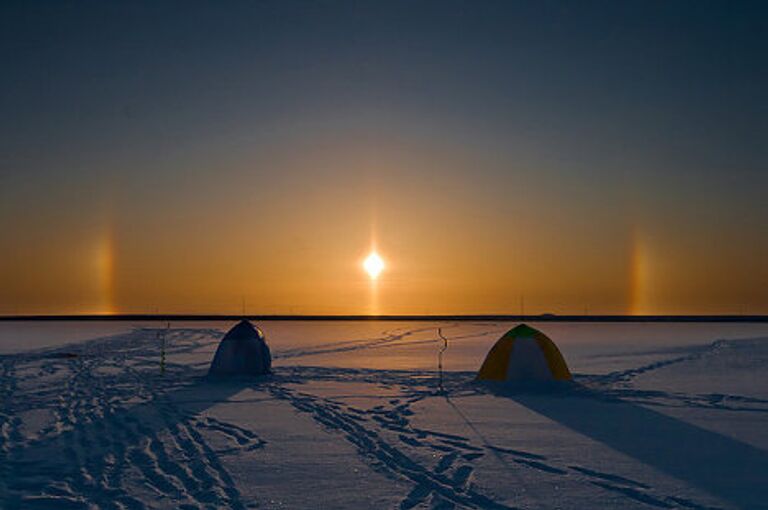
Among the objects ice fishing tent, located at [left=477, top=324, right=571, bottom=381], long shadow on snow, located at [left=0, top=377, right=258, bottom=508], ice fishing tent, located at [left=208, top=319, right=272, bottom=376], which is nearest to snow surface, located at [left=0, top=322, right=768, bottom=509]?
long shadow on snow, located at [left=0, top=377, right=258, bottom=508]

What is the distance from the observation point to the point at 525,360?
23000 millimetres

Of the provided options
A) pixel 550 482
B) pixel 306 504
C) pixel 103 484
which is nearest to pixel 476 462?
pixel 550 482

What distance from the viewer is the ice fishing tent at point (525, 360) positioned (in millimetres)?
22922

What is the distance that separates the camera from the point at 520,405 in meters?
18.9

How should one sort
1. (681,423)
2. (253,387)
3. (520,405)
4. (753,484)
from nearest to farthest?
(753,484) < (681,423) < (520,405) < (253,387)

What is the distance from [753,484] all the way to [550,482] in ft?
9.63

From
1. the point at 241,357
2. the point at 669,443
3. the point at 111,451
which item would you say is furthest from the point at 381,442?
the point at 241,357

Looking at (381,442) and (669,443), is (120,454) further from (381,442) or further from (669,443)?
(669,443)

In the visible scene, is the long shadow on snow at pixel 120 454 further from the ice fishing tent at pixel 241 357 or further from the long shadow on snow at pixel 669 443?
the long shadow on snow at pixel 669 443

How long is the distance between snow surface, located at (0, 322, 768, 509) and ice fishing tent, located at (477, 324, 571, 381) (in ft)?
2.42

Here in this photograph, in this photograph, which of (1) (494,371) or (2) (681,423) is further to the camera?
(1) (494,371)

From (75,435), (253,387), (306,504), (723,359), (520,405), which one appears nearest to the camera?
(306,504)

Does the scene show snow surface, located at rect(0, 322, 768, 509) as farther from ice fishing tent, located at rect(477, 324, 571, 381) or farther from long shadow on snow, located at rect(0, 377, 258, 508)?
ice fishing tent, located at rect(477, 324, 571, 381)

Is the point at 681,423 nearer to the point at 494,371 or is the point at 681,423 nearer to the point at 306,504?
the point at 494,371
